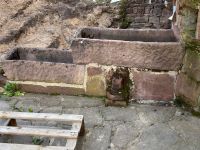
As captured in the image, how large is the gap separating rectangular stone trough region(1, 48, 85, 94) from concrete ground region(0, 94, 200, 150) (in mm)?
106

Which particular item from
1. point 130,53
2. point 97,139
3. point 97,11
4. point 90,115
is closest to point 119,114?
point 90,115

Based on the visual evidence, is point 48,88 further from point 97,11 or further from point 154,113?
point 97,11

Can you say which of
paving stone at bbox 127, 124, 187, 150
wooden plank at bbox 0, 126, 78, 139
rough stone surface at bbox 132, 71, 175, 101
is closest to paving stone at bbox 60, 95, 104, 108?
rough stone surface at bbox 132, 71, 175, 101

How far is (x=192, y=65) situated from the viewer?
3.12 meters

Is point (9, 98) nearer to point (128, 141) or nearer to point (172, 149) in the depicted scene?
point (128, 141)

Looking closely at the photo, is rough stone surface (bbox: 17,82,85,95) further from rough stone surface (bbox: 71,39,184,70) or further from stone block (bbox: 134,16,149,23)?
stone block (bbox: 134,16,149,23)

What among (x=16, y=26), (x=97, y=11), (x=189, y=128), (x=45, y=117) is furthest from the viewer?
(x=97, y=11)

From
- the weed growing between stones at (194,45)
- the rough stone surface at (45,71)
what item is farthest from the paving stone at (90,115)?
the weed growing between stones at (194,45)

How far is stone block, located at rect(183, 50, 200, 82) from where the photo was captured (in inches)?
120

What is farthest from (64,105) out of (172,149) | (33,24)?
(33,24)

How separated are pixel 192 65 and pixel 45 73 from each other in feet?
5.27

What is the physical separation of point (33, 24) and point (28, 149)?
10.9 ft

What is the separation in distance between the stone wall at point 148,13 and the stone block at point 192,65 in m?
2.22

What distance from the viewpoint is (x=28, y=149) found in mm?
2543
